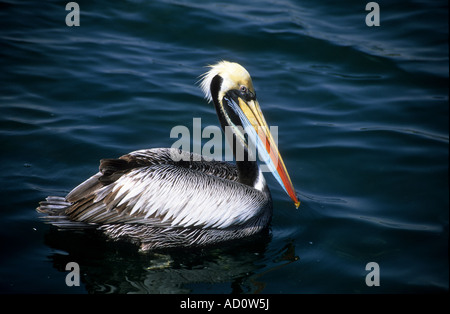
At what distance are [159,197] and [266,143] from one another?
113 centimetres

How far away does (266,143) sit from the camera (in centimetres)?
452

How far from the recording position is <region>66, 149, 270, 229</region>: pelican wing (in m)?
4.12

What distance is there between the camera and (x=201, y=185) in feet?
14.1

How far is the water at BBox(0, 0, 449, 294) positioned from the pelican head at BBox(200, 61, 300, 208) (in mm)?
630

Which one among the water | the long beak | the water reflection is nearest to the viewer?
the water reflection

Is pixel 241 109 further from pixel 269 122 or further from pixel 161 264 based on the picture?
pixel 269 122

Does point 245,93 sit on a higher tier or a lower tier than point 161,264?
higher

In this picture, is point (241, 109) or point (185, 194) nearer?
point (185, 194)

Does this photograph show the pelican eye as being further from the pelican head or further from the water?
the water

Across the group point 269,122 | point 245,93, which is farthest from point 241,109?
point 269,122

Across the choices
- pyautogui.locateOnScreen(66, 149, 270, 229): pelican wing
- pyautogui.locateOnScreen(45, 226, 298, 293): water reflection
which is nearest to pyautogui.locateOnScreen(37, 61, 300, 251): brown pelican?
pyautogui.locateOnScreen(66, 149, 270, 229): pelican wing

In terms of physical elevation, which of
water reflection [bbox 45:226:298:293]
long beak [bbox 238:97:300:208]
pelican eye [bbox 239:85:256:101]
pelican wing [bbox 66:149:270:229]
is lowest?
water reflection [bbox 45:226:298:293]

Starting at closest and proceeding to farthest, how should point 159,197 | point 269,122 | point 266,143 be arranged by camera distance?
point 159,197 → point 266,143 → point 269,122
